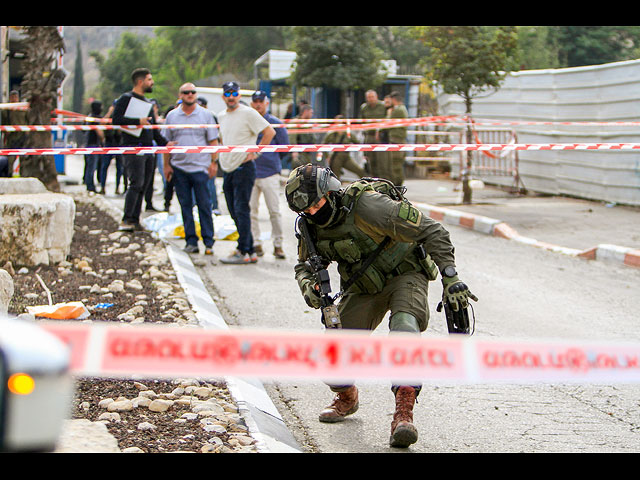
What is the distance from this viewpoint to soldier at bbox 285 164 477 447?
4367 mm

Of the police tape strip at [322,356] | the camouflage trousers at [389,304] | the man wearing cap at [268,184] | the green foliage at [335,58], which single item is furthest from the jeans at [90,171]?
the police tape strip at [322,356]

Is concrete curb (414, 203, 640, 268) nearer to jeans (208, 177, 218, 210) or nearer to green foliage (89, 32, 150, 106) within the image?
jeans (208, 177, 218, 210)

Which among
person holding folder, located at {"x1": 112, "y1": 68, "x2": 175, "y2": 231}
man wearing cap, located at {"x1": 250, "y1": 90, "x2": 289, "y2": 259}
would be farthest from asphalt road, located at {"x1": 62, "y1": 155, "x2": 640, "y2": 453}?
person holding folder, located at {"x1": 112, "y1": 68, "x2": 175, "y2": 231}

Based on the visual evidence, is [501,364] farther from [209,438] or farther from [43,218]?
[43,218]

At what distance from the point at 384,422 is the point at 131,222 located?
6.44 meters

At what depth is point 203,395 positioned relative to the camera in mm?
4777

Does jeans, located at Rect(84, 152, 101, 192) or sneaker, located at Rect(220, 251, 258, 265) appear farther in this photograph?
jeans, located at Rect(84, 152, 101, 192)

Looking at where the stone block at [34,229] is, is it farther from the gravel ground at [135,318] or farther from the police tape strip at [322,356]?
the police tape strip at [322,356]

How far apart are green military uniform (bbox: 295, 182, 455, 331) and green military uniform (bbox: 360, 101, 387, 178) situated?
9.74 meters

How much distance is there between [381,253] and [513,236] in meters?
7.33

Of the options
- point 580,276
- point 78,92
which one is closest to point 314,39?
point 580,276

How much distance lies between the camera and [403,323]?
4410 mm

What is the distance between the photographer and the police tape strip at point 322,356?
2.37 metres

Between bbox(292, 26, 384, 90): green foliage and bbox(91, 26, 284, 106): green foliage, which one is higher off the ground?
bbox(91, 26, 284, 106): green foliage
